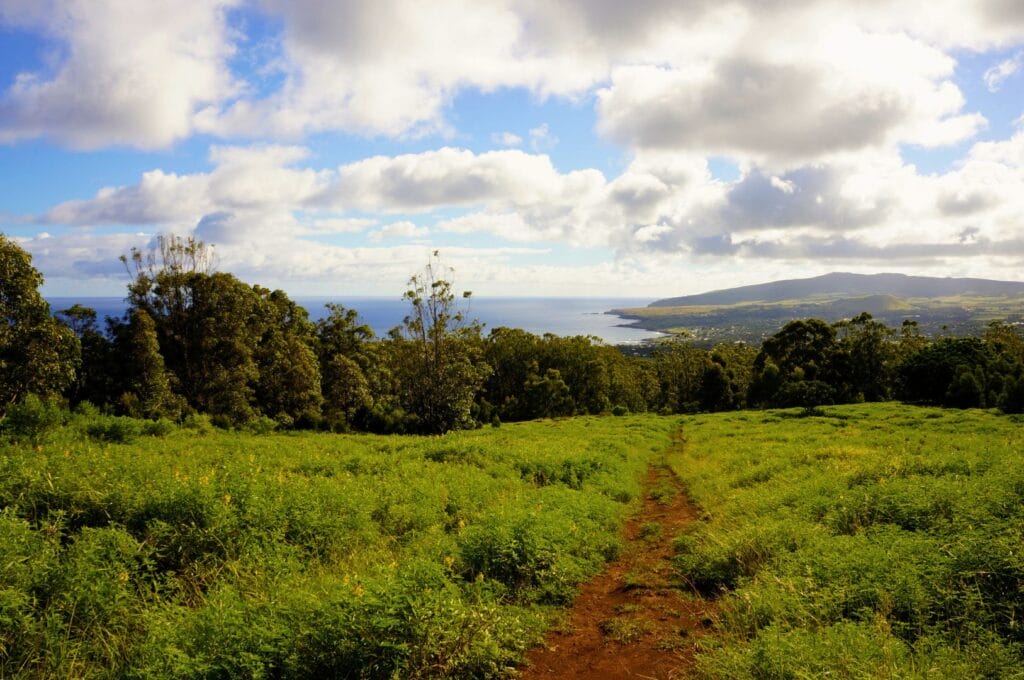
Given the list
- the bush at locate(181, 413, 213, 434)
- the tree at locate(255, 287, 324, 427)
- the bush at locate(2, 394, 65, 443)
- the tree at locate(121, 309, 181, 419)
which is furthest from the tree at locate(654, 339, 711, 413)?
the bush at locate(2, 394, 65, 443)

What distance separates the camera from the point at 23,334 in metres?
25.4

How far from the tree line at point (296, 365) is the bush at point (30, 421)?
1.35 m

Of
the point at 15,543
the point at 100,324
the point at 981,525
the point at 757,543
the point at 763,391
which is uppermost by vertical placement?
the point at 100,324

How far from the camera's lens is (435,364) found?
39.4 meters

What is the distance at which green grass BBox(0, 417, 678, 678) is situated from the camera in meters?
5.34

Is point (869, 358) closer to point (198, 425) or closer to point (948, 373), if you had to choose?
point (948, 373)

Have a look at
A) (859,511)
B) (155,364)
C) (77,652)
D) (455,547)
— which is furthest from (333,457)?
(155,364)

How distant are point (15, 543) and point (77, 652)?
2.10 metres

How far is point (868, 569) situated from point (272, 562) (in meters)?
8.15

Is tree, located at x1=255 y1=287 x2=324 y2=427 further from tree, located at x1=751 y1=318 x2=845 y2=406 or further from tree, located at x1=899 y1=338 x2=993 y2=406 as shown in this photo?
tree, located at x1=899 y1=338 x2=993 y2=406

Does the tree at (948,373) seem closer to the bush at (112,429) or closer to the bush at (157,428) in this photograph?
the bush at (157,428)

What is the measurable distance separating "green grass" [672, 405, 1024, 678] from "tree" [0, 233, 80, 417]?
99.0 feet

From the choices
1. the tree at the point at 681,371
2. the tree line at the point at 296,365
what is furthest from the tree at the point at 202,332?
the tree at the point at 681,371

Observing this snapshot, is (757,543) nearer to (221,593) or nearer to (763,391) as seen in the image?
(221,593)
